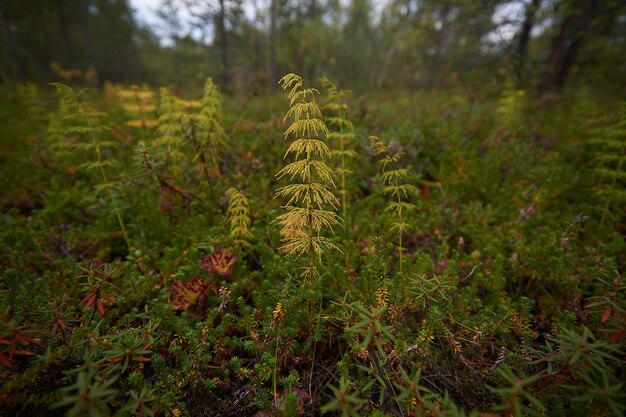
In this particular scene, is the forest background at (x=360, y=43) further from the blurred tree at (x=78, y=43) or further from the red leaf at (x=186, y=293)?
the red leaf at (x=186, y=293)

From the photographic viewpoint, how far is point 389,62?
655 inches

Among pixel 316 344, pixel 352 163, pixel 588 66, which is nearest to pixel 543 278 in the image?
pixel 316 344

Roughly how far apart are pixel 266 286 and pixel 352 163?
281cm

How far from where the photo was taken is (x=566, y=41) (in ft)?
30.2

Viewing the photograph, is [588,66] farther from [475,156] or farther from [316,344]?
[316,344]

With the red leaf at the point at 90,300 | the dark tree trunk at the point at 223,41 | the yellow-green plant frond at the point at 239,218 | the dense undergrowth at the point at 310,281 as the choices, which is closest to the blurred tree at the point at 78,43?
the dark tree trunk at the point at 223,41

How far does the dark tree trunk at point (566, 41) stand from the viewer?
8265 mm

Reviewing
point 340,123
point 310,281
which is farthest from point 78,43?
point 310,281

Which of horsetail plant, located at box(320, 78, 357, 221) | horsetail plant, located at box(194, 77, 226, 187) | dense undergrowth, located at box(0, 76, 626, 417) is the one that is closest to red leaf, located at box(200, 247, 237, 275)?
→ dense undergrowth, located at box(0, 76, 626, 417)

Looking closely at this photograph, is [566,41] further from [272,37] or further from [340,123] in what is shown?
[340,123]

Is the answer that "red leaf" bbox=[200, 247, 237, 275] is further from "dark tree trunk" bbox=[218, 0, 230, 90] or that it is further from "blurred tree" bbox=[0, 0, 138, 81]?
"blurred tree" bbox=[0, 0, 138, 81]

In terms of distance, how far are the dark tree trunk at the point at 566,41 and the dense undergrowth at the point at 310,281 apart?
215 inches

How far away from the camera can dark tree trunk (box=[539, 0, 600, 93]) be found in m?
8.26

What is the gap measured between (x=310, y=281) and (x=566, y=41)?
12269 millimetres
